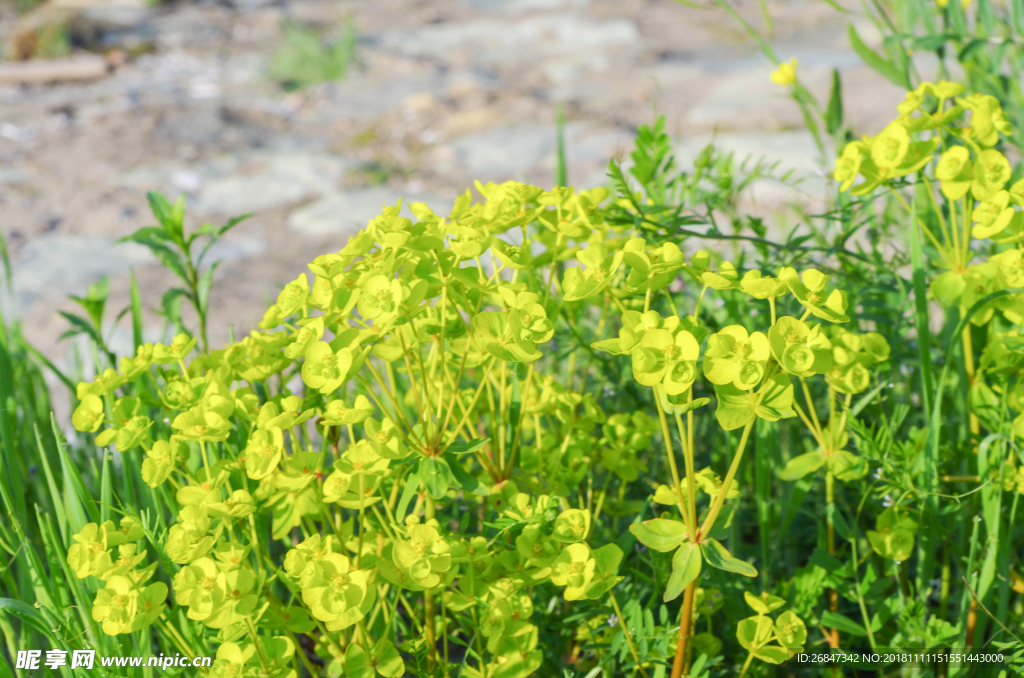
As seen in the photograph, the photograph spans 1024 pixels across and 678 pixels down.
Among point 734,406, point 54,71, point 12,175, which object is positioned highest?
point 54,71

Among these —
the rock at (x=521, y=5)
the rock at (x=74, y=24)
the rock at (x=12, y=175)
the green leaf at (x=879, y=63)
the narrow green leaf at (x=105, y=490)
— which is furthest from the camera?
the rock at (x=521, y=5)

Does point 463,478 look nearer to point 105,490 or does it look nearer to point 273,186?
point 105,490

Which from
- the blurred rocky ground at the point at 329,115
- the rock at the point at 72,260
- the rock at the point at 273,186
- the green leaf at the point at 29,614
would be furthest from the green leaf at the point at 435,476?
the rock at the point at 273,186

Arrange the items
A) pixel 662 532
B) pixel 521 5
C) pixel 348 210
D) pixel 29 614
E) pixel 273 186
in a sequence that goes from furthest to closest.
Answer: pixel 521 5 → pixel 273 186 → pixel 348 210 → pixel 29 614 → pixel 662 532

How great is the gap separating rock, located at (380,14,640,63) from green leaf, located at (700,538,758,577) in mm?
4140

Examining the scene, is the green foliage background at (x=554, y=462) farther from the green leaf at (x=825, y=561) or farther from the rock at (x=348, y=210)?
the rock at (x=348, y=210)

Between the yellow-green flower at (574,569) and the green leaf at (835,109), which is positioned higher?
the green leaf at (835,109)

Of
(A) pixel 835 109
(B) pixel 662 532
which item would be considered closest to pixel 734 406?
(B) pixel 662 532

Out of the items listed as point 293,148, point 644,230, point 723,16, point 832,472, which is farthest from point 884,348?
point 723,16

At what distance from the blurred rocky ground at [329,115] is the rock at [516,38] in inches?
0.8

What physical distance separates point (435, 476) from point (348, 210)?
219 cm

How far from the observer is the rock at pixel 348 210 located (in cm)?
283

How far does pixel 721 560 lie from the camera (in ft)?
2.80

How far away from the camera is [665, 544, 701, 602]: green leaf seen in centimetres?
83
